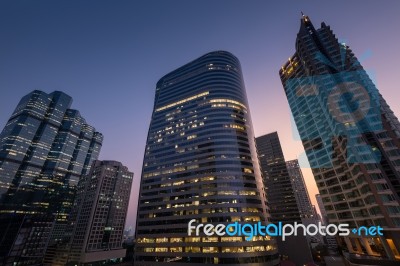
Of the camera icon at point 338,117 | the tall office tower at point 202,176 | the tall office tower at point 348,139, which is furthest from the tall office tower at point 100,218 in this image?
the camera icon at point 338,117

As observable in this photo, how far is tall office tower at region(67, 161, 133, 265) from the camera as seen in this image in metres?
148

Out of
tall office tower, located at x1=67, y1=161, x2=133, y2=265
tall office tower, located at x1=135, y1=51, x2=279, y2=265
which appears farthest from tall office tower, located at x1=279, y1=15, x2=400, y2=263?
tall office tower, located at x1=67, y1=161, x2=133, y2=265

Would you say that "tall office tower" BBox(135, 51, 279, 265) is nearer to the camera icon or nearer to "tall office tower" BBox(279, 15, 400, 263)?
"tall office tower" BBox(279, 15, 400, 263)

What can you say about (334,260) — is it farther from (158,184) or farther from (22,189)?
(22,189)

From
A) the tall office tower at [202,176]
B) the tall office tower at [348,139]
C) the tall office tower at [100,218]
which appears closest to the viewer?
the tall office tower at [348,139]

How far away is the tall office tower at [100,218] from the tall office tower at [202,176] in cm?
A: 6977

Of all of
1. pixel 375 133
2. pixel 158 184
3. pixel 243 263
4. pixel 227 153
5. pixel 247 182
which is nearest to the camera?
pixel 375 133

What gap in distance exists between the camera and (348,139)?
227ft

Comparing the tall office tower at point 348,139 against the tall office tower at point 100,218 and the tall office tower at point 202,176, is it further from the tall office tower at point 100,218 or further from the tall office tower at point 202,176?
the tall office tower at point 100,218

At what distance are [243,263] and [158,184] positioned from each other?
58379 mm

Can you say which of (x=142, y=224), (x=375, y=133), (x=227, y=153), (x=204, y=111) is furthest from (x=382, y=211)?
(x=142, y=224)

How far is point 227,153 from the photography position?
10244 centimetres

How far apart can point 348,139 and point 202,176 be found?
203 feet

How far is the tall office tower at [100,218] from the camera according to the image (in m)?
148
